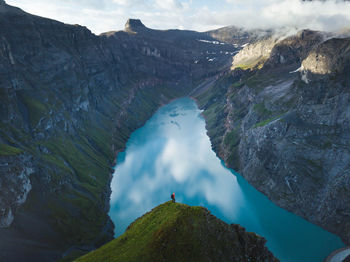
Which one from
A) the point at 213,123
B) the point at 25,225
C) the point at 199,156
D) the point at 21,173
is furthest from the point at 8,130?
the point at 213,123

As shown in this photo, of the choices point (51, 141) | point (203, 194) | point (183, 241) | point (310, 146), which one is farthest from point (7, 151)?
point (310, 146)

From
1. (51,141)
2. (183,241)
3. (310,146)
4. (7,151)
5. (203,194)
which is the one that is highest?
(51,141)

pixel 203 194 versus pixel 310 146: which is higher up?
pixel 203 194

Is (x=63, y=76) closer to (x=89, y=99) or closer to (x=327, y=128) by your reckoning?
(x=89, y=99)

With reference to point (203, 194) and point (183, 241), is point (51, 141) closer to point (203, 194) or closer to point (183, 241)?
point (203, 194)

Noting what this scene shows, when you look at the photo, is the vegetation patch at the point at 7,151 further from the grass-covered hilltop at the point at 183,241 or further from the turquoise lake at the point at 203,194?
the grass-covered hilltop at the point at 183,241

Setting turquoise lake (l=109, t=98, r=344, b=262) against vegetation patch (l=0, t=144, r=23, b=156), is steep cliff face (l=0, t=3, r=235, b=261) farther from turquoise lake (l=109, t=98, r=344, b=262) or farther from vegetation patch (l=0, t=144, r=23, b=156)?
turquoise lake (l=109, t=98, r=344, b=262)

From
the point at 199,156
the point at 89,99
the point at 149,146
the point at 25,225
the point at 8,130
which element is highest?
the point at 89,99
